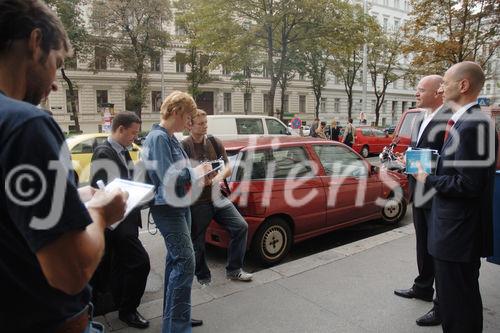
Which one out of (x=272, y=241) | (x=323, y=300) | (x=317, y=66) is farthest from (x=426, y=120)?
(x=317, y=66)

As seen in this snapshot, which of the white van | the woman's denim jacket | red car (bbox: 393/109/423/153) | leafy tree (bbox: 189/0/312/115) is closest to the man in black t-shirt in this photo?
the woman's denim jacket

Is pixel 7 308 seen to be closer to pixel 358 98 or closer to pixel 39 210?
pixel 39 210

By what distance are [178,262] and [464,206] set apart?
2043mm

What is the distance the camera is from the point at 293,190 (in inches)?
206

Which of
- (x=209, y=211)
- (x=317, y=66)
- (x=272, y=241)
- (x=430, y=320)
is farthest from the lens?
(x=317, y=66)

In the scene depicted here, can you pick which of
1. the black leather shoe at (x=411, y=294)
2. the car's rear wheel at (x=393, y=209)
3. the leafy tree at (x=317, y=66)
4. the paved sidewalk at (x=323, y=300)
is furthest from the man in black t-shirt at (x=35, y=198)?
the leafy tree at (x=317, y=66)

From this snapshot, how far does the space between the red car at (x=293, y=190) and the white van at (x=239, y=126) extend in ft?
25.6

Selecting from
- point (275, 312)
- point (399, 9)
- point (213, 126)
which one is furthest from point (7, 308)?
point (399, 9)

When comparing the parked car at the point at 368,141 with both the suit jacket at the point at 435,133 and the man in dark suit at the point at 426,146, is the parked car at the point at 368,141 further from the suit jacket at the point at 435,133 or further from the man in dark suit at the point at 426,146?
the suit jacket at the point at 435,133

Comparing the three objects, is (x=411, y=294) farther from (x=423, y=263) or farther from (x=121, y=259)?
(x=121, y=259)

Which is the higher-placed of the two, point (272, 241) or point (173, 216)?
point (173, 216)

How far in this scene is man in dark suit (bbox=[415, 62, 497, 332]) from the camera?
97.3 inches

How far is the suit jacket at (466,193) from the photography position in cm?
247

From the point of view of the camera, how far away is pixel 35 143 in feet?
3.66
